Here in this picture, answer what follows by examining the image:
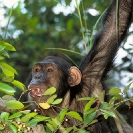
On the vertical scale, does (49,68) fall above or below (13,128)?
above

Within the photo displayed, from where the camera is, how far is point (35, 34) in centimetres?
1077

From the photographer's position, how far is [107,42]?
6.16 meters

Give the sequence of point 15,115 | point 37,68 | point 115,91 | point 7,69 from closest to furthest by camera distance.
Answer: point 15,115
point 7,69
point 115,91
point 37,68

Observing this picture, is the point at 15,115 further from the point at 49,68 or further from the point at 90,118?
the point at 49,68

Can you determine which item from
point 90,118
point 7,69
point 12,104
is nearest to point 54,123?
point 90,118

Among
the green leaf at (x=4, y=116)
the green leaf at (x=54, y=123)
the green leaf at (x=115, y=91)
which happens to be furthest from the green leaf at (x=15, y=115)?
the green leaf at (x=115, y=91)

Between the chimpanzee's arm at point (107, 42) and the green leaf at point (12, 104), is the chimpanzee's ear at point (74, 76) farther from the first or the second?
the green leaf at point (12, 104)

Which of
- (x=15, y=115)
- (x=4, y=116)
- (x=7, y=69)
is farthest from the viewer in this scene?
(x=7, y=69)

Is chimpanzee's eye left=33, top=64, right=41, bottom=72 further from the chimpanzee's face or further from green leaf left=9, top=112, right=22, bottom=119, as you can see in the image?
green leaf left=9, top=112, right=22, bottom=119

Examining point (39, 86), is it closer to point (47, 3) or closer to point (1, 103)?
point (1, 103)

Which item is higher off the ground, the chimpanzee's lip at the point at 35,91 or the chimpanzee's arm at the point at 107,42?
the chimpanzee's arm at the point at 107,42

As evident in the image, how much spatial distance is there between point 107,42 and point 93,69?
0.46 metres

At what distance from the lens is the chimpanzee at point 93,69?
20.0 feet

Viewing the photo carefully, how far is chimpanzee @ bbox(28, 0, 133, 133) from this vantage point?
609cm
